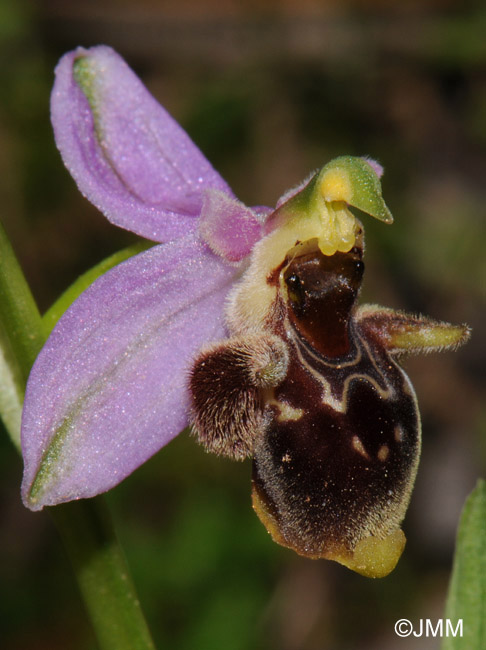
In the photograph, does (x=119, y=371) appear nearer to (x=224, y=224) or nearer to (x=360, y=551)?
(x=224, y=224)

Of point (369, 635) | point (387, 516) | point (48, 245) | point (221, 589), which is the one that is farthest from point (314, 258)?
point (48, 245)

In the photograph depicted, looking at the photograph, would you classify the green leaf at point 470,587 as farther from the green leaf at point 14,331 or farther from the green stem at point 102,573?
the green leaf at point 14,331

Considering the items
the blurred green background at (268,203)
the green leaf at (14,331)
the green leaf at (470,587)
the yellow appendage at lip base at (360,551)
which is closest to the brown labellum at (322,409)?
the yellow appendage at lip base at (360,551)

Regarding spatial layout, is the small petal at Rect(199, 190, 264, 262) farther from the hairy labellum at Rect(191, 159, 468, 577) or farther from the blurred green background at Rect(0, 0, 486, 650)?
the blurred green background at Rect(0, 0, 486, 650)

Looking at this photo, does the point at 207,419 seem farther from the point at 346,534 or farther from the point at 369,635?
the point at 369,635

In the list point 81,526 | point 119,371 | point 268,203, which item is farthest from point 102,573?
point 268,203
